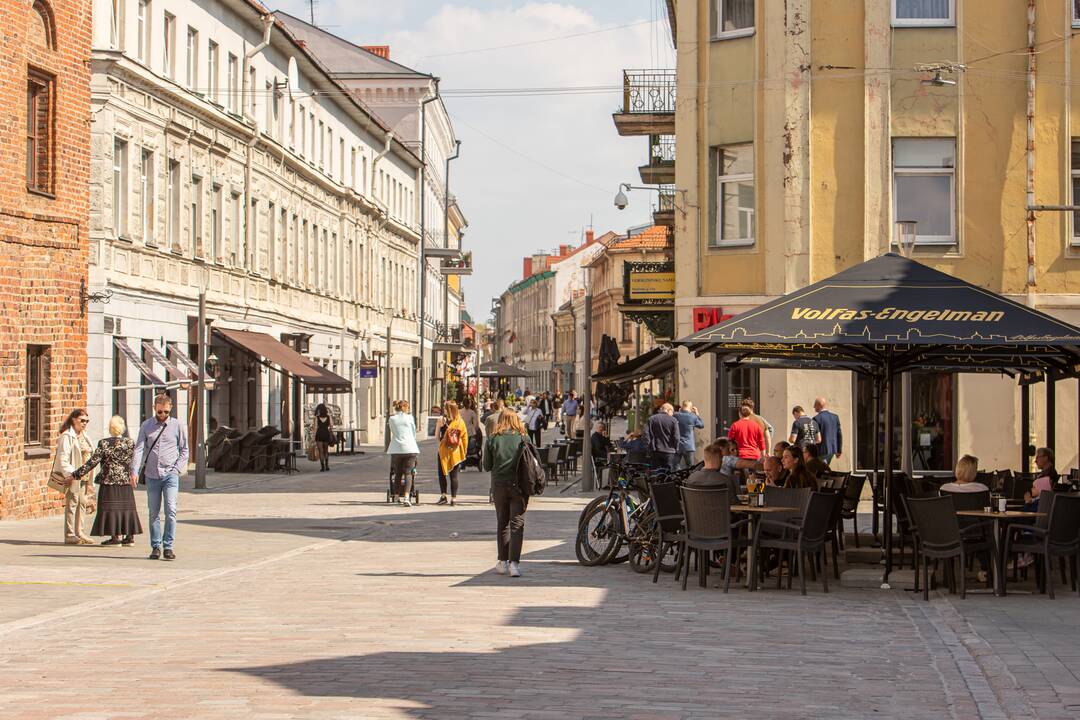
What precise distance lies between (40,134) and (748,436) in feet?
37.6

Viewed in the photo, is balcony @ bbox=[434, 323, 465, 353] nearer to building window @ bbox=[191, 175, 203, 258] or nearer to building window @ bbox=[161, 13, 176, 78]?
building window @ bbox=[191, 175, 203, 258]

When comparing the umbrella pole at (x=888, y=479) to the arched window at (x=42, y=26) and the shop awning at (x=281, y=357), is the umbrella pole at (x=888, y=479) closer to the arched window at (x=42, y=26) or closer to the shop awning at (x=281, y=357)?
the arched window at (x=42, y=26)

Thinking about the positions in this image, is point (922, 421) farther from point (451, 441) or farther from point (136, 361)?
point (136, 361)

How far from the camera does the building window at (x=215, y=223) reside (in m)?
37.7

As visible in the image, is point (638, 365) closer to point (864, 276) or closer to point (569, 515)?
point (569, 515)

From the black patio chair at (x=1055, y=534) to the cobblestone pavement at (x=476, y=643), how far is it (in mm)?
407

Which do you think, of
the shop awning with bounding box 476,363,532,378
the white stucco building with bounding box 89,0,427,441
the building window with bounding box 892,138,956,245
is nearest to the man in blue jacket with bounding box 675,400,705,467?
the building window with bounding box 892,138,956,245

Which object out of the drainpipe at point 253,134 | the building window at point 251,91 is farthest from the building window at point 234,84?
the building window at point 251,91

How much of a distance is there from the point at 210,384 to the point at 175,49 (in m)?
7.83

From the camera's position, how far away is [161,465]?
1723 centimetres

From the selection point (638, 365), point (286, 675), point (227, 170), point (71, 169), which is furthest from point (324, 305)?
point (286, 675)

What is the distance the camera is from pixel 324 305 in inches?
2053

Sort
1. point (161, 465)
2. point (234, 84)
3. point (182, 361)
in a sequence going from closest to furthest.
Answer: point (161, 465), point (182, 361), point (234, 84)

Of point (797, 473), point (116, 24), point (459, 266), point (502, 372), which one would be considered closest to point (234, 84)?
point (116, 24)
